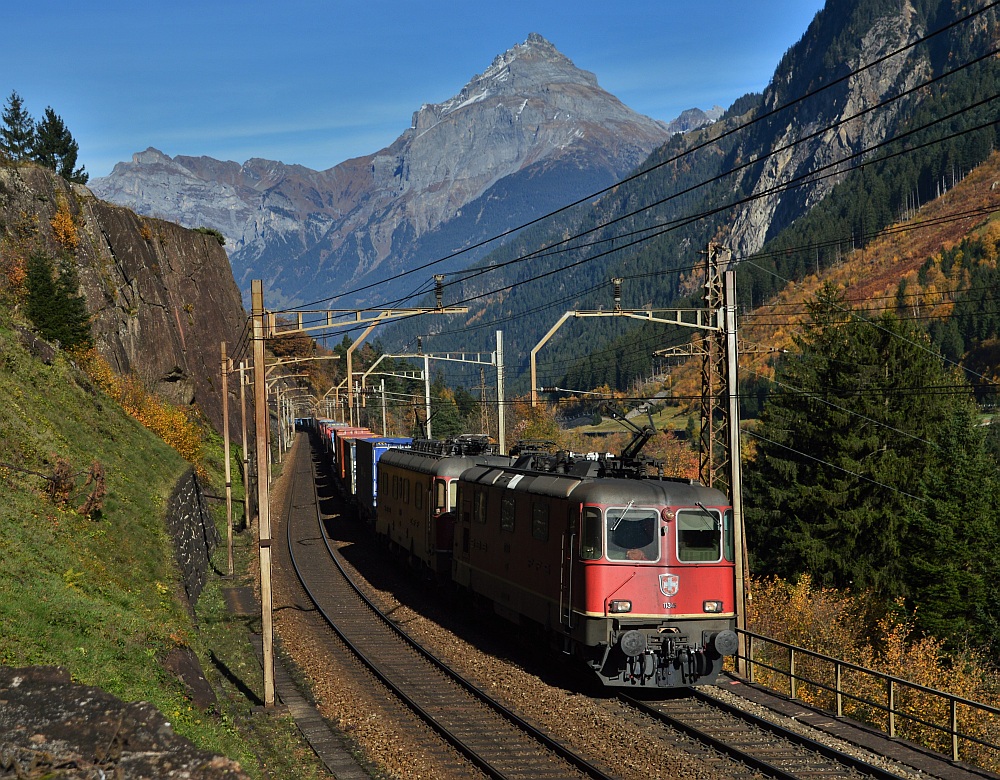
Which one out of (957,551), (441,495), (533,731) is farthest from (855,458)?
(533,731)

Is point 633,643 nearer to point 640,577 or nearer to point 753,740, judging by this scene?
point 640,577

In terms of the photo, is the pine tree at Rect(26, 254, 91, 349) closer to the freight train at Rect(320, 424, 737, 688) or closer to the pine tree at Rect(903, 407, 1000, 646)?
the freight train at Rect(320, 424, 737, 688)

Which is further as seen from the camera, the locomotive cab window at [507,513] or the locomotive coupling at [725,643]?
the locomotive cab window at [507,513]

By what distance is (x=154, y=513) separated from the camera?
93.4 feet

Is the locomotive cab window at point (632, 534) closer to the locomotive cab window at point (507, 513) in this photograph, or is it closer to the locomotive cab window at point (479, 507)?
the locomotive cab window at point (507, 513)

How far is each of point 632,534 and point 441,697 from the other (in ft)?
15.9

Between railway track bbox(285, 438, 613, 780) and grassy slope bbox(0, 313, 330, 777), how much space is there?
8.03 feet

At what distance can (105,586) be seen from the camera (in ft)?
63.4

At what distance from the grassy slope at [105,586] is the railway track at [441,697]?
2.45 m

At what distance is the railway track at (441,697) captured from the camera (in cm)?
1491

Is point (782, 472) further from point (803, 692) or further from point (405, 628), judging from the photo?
point (405, 628)

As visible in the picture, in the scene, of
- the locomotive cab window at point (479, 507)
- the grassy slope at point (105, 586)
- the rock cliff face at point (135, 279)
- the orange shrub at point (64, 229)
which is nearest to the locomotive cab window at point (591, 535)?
the grassy slope at point (105, 586)

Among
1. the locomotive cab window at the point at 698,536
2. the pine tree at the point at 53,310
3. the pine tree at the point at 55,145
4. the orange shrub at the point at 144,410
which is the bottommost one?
the locomotive cab window at the point at 698,536

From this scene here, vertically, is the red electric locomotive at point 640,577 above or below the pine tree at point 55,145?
below
